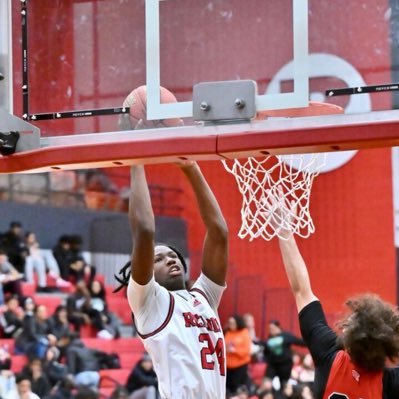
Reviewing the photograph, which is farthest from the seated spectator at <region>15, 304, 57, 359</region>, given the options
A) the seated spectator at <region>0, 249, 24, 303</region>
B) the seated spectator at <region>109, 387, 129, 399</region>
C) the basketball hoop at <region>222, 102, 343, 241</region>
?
the basketball hoop at <region>222, 102, 343, 241</region>

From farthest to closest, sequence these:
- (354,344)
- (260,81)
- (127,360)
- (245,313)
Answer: (245,313) < (127,360) < (260,81) < (354,344)

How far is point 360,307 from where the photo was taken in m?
3.29

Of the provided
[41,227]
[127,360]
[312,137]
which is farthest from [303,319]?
[41,227]

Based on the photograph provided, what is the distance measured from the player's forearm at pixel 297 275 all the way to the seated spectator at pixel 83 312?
20.8 feet

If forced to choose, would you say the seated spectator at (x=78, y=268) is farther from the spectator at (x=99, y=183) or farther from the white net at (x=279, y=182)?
the white net at (x=279, y=182)

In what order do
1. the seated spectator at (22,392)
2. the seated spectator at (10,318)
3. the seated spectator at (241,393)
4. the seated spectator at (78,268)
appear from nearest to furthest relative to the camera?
the seated spectator at (22,392), the seated spectator at (241,393), the seated spectator at (10,318), the seated spectator at (78,268)

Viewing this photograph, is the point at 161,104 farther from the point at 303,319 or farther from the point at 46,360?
the point at 46,360

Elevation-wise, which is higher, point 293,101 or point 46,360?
point 293,101

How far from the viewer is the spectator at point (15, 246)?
10.0 metres

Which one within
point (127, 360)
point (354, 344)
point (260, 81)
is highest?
point (260, 81)

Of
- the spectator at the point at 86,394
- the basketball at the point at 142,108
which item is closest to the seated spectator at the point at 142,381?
the spectator at the point at 86,394

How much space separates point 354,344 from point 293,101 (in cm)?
80

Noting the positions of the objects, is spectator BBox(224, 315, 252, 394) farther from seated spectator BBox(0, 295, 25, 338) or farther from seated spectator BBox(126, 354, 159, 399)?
seated spectator BBox(0, 295, 25, 338)

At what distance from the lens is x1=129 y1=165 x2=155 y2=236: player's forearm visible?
11.3 ft
